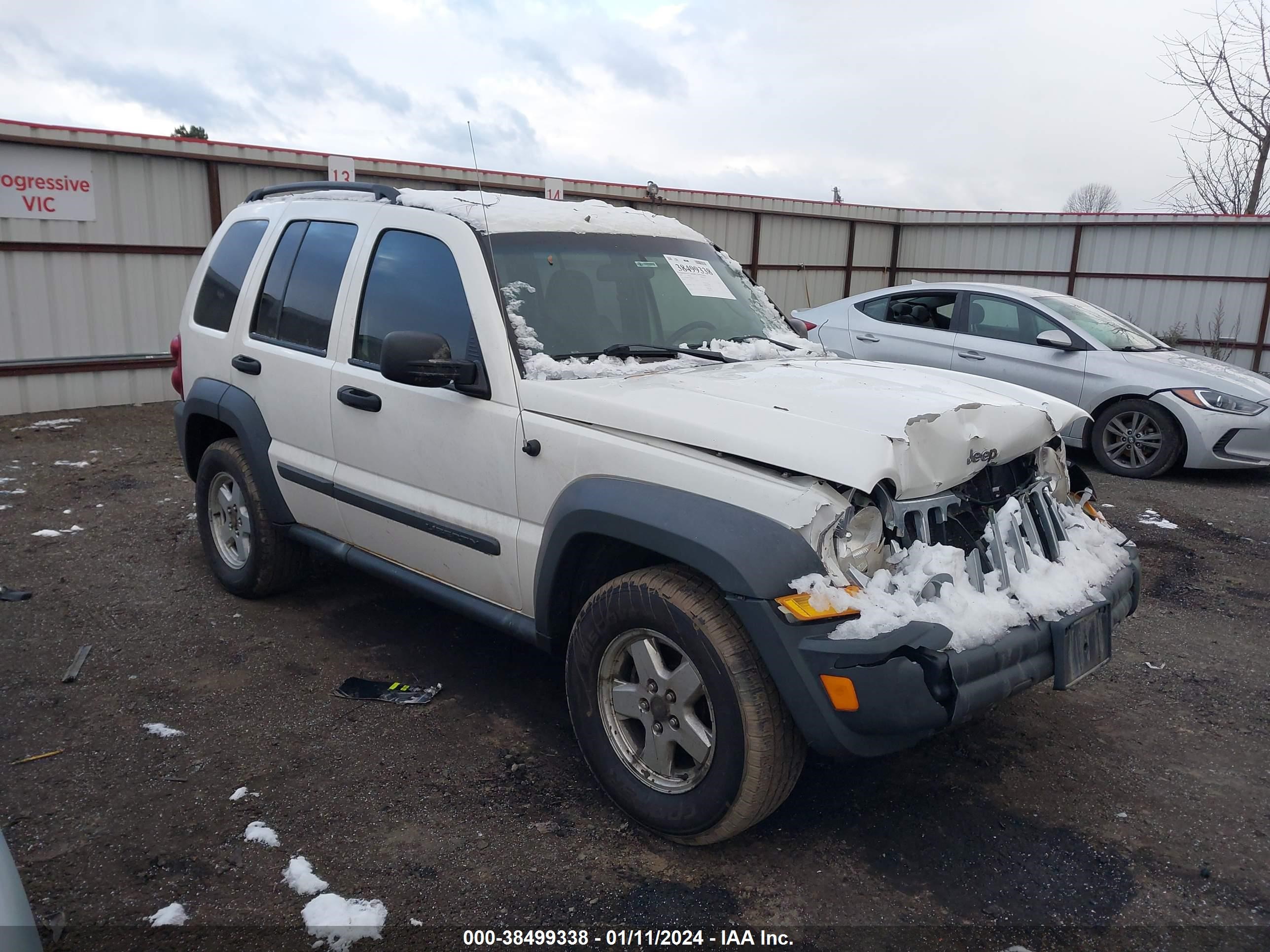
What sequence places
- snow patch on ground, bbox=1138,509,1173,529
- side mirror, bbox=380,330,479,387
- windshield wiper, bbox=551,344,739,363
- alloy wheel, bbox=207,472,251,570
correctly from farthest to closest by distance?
snow patch on ground, bbox=1138,509,1173,529
alloy wheel, bbox=207,472,251,570
windshield wiper, bbox=551,344,739,363
side mirror, bbox=380,330,479,387

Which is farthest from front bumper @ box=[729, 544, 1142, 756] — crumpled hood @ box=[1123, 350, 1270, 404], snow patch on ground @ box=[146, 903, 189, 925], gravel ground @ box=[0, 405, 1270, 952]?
crumpled hood @ box=[1123, 350, 1270, 404]

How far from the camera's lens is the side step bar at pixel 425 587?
133 inches

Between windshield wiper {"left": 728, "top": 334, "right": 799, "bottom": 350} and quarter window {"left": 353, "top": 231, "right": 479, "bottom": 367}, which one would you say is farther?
windshield wiper {"left": 728, "top": 334, "right": 799, "bottom": 350}

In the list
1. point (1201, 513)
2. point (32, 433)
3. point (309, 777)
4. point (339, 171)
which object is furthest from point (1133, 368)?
point (32, 433)

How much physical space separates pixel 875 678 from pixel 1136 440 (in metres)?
6.64

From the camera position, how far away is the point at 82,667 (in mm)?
4145

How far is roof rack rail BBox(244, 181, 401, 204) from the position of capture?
4.06m

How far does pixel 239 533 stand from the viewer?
4.89 m

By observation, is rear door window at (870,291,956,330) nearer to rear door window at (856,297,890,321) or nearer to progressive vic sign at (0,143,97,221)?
rear door window at (856,297,890,321)

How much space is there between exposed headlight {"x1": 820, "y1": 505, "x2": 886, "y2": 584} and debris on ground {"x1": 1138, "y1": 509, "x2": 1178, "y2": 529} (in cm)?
479

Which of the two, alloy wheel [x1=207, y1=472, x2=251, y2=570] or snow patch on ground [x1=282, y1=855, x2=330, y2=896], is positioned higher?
alloy wheel [x1=207, y1=472, x2=251, y2=570]

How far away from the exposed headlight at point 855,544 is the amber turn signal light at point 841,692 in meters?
0.27

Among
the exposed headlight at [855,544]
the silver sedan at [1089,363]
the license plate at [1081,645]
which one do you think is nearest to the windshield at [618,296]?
the exposed headlight at [855,544]

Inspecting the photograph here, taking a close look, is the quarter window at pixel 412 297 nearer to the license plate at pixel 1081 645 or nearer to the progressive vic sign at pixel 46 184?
the license plate at pixel 1081 645
